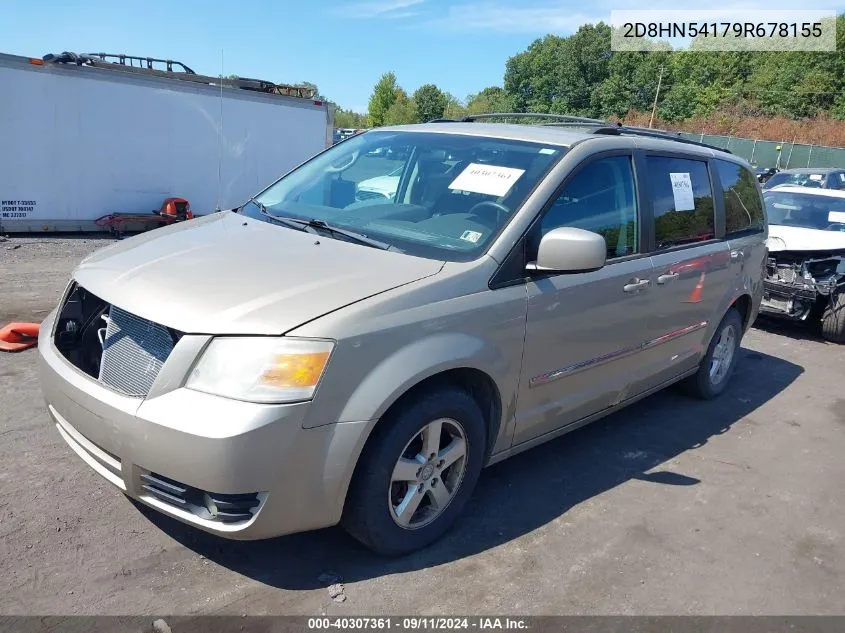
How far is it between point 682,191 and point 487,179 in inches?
66.7

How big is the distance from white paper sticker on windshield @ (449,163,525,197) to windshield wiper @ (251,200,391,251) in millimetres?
579

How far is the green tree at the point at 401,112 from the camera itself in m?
66.3

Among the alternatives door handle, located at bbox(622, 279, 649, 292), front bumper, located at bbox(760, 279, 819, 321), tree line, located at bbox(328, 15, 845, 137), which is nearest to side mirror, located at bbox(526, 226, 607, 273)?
door handle, located at bbox(622, 279, 649, 292)

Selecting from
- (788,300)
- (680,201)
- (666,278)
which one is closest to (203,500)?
(666,278)

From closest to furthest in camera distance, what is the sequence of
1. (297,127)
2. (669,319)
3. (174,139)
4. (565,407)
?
(565,407)
(669,319)
(174,139)
(297,127)

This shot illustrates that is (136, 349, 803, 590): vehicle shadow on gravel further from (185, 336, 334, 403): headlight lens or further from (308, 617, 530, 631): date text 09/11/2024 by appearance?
(185, 336, 334, 403): headlight lens

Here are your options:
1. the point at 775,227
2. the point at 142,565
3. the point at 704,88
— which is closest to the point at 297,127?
the point at 775,227

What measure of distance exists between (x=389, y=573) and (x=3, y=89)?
10266 millimetres

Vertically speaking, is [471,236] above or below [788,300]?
above

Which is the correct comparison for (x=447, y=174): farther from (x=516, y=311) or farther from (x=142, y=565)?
(x=142, y=565)

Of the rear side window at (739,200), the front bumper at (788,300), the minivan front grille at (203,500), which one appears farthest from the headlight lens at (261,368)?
the front bumper at (788,300)

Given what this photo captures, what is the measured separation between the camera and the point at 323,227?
3.44 metres

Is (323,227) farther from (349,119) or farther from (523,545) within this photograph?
(349,119)

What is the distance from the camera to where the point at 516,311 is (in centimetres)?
316
